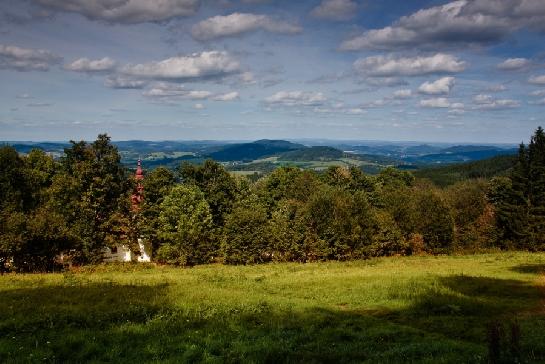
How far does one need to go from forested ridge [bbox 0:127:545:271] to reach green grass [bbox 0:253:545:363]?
20.3 metres

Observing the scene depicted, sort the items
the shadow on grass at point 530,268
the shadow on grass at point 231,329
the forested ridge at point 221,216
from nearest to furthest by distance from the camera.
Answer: the shadow on grass at point 231,329 < the shadow on grass at point 530,268 < the forested ridge at point 221,216

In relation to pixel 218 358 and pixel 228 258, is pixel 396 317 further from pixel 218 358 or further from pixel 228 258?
pixel 228 258

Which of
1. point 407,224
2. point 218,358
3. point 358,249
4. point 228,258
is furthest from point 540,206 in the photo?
point 218,358

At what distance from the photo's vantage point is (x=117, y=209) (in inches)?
2165

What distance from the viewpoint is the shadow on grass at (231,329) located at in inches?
543

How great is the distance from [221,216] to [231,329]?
5227 cm

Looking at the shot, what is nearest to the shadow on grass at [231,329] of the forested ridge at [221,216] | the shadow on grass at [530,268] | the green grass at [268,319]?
the green grass at [268,319]

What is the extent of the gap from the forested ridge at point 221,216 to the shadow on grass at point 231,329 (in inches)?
979

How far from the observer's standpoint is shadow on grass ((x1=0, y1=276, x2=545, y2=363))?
45.2ft

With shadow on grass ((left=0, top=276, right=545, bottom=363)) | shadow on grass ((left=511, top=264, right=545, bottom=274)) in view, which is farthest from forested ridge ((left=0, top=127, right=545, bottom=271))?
shadow on grass ((left=0, top=276, right=545, bottom=363))

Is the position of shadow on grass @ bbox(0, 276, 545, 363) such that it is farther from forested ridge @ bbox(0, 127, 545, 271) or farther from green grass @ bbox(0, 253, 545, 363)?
forested ridge @ bbox(0, 127, 545, 271)

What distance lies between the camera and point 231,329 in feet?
56.8

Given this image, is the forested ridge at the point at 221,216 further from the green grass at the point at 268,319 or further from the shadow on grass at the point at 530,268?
the shadow on grass at the point at 530,268

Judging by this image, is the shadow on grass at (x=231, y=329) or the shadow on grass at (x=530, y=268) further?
the shadow on grass at (x=530, y=268)
